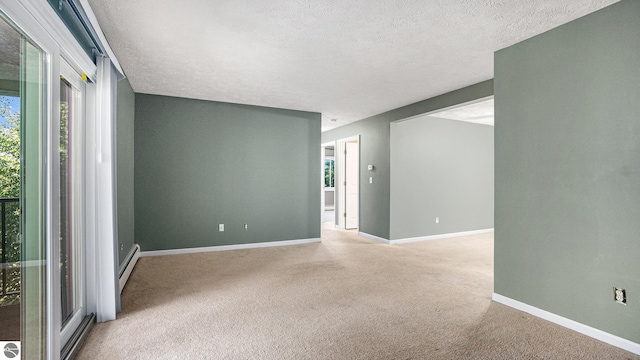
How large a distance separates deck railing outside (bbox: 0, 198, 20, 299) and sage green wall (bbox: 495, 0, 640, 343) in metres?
3.79

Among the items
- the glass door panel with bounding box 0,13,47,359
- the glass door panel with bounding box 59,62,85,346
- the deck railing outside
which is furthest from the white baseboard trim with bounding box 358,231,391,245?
the deck railing outside

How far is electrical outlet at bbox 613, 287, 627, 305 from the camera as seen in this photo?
94.6 inches

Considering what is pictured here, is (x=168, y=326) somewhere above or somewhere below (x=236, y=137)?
below

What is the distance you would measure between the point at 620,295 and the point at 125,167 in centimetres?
515

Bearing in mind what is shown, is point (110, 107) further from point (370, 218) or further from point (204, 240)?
point (370, 218)

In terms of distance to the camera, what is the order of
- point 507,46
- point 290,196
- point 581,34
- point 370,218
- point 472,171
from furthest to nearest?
point 472,171 → point 370,218 → point 290,196 → point 507,46 → point 581,34

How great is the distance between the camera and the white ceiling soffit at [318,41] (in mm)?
2477

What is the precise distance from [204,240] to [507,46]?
193 inches

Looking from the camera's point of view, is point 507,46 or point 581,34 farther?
point 507,46

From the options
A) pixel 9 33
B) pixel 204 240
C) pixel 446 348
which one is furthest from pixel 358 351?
pixel 204 240

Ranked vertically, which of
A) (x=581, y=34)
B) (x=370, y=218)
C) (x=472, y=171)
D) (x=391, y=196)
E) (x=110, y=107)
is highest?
(x=581, y=34)

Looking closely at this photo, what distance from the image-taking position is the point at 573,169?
273 cm

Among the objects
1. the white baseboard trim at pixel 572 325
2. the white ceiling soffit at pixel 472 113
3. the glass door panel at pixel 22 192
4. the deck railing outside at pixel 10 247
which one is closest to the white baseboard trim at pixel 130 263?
the glass door panel at pixel 22 192

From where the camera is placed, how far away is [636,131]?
7.72 ft
